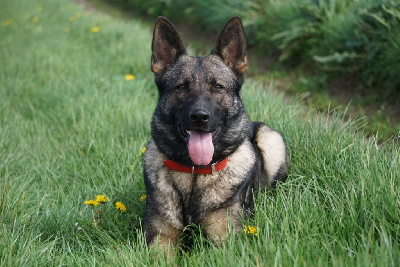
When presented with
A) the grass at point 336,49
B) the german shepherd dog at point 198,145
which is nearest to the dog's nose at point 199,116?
the german shepherd dog at point 198,145

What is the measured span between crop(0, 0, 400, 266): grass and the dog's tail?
11cm

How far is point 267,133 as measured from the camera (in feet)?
12.5

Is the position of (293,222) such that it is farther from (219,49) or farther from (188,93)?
(219,49)

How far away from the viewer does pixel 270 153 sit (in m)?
3.71

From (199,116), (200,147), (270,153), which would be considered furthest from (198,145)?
(270,153)

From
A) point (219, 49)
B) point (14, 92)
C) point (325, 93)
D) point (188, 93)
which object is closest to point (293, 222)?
point (188, 93)

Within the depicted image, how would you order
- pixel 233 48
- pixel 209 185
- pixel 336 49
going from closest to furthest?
pixel 209 185 < pixel 233 48 < pixel 336 49

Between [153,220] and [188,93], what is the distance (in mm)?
882

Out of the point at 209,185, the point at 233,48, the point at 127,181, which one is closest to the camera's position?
the point at 209,185

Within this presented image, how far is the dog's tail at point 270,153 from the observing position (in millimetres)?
3598

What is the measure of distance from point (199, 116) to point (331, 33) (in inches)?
161

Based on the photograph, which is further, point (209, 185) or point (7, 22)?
point (7, 22)

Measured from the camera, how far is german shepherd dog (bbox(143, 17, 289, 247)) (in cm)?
288

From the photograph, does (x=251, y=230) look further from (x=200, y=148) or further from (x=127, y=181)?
(x=127, y=181)
